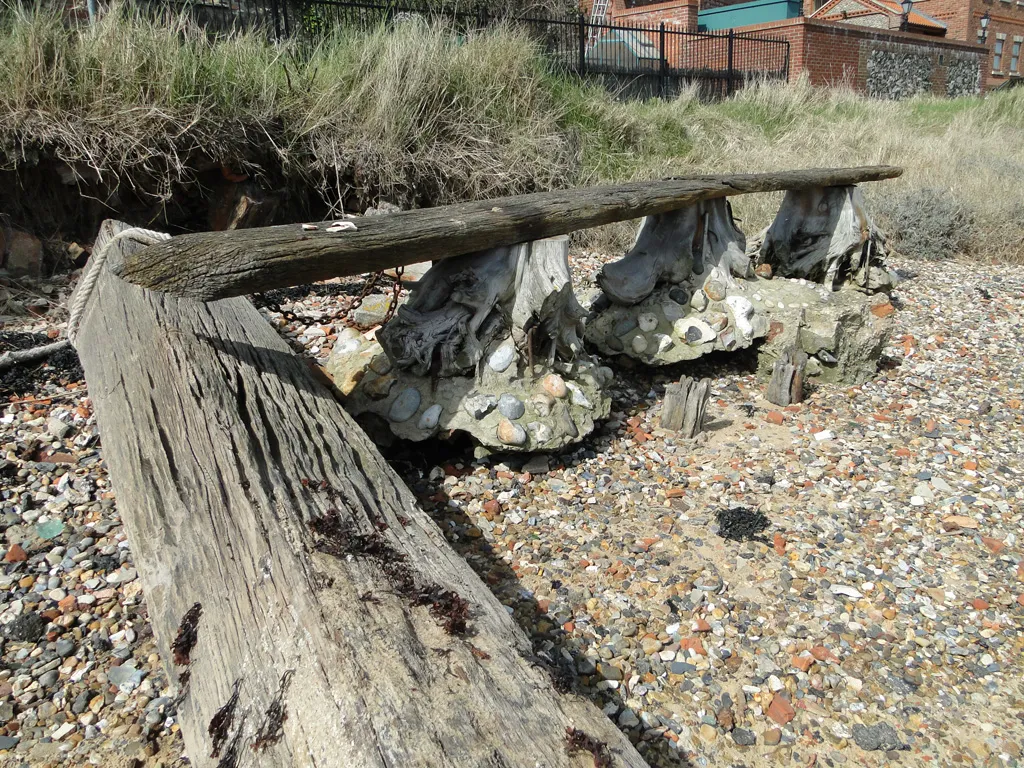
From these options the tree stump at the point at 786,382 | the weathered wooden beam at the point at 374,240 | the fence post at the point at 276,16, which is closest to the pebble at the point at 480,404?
the weathered wooden beam at the point at 374,240

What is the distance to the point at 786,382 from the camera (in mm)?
3957

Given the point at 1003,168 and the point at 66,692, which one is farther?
the point at 1003,168

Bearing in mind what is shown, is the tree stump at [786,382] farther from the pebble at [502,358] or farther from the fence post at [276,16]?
the fence post at [276,16]

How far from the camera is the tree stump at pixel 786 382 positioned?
3.95 m

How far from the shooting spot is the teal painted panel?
72.9ft

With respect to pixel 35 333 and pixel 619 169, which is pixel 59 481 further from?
pixel 619 169

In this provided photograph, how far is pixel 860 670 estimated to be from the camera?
7.20 feet

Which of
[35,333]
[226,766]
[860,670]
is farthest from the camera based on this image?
[35,333]

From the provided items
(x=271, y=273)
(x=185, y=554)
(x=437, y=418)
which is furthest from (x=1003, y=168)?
(x=185, y=554)

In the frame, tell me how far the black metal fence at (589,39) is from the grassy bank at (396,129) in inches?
46.2

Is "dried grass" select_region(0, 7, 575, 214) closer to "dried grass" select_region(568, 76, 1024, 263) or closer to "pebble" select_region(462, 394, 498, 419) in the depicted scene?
"dried grass" select_region(568, 76, 1024, 263)


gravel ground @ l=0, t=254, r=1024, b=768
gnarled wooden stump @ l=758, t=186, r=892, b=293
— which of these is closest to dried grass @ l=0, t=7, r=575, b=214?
gravel ground @ l=0, t=254, r=1024, b=768

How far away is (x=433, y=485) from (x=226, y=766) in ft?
5.95

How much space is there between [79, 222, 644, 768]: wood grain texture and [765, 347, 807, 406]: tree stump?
244cm
